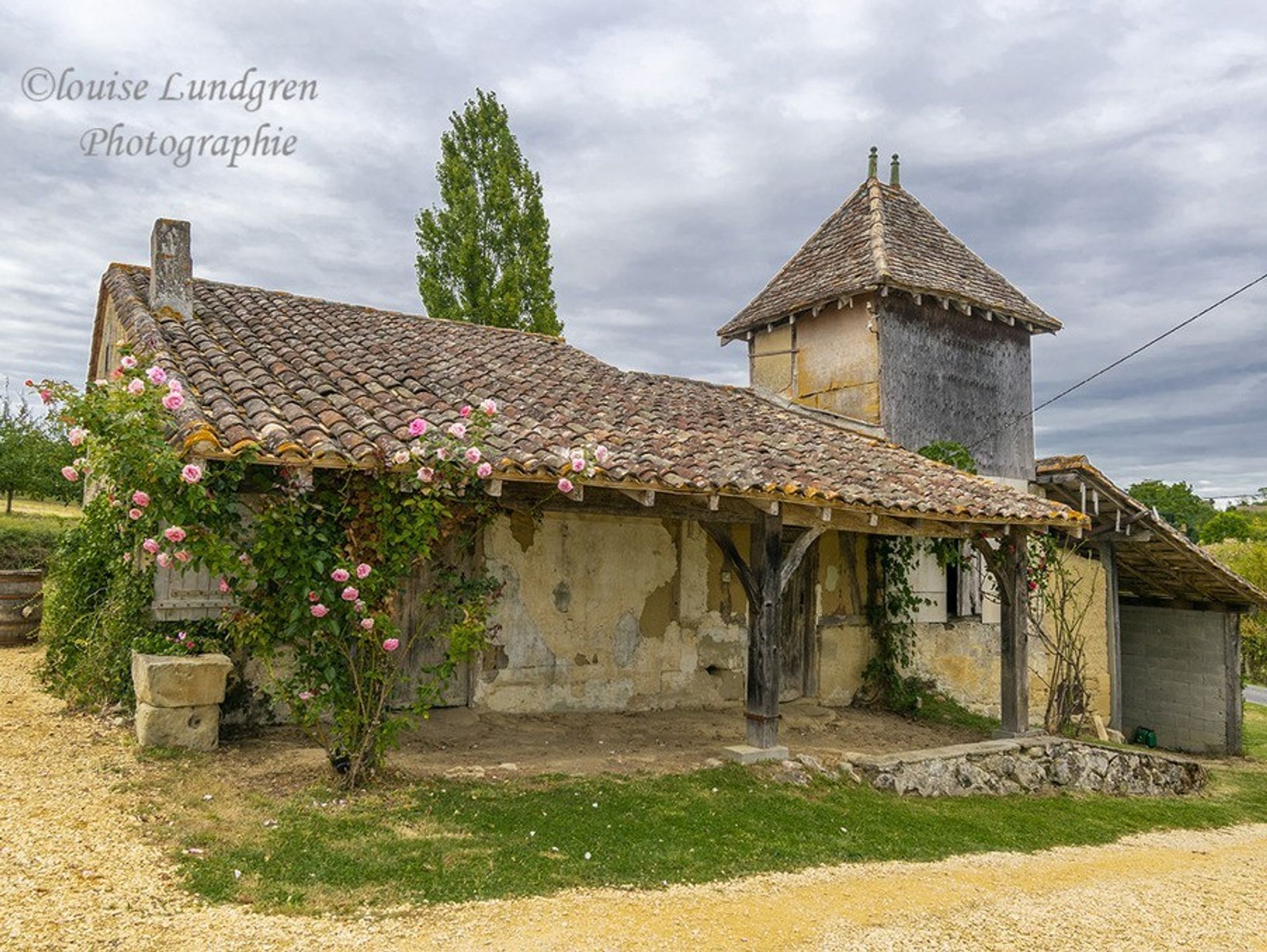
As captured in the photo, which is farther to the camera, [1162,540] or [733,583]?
[1162,540]

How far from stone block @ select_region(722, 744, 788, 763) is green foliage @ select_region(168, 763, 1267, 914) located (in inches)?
8.6

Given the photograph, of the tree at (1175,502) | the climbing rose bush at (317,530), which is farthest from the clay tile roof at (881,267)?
the tree at (1175,502)

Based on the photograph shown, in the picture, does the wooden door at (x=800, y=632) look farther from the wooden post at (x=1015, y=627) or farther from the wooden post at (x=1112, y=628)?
the wooden post at (x=1112, y=628)

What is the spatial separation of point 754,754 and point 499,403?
3.88 m

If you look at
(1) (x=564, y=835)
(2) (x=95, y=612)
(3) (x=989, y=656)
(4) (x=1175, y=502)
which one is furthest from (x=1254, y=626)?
(4) (x=1175, y=502)

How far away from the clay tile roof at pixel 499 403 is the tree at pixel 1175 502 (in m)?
58.8

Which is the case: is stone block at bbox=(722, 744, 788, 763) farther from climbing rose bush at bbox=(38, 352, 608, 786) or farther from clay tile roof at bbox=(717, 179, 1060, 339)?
clay tile roof at bbox=(717, 179, 1060, 339)

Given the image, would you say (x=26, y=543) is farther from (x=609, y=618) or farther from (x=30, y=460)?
(x=609, y=618)

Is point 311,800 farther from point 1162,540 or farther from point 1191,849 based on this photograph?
point 1162,540

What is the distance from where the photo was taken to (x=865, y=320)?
1263 centimetres

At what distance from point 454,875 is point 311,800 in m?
1.47

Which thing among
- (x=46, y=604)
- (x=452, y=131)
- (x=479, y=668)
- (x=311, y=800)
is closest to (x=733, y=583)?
(x=479, y=668)

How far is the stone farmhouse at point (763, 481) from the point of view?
24.1 feet

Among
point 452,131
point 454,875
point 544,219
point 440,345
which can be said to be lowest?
point 454,875
